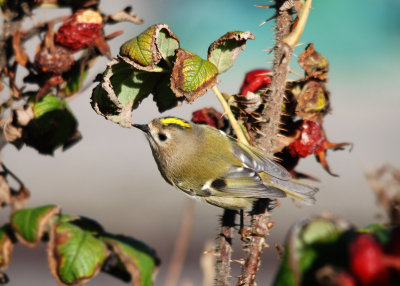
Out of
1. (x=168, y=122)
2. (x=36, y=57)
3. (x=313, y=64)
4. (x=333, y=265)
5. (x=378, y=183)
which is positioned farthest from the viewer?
(x=168, y=122)

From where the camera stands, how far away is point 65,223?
1.85 metres

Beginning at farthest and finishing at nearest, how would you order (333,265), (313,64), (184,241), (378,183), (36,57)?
(184,241)
(36,57)
(313,64)
(378,183)
(333,265)

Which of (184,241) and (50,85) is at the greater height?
(50,85)

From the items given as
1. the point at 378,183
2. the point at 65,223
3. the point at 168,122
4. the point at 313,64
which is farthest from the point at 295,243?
the point at 168,122

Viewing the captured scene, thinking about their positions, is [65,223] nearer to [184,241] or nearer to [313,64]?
[184,241]

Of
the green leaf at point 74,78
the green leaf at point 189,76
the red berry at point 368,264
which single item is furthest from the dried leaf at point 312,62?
the red berry at point 368,264

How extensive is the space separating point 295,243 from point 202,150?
197 cm

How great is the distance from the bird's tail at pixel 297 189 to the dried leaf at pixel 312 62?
33.8 inches

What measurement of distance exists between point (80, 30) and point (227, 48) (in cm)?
78

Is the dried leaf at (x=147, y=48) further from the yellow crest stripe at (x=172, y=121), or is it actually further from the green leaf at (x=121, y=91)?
the yellow crest stripe at (x=172, y=121)

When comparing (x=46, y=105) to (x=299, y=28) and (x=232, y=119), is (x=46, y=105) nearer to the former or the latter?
(x=232, y=119)

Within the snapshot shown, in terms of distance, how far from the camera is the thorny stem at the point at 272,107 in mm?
1563

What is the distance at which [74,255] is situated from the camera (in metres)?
1.73

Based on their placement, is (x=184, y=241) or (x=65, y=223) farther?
(x=184, y=241)
